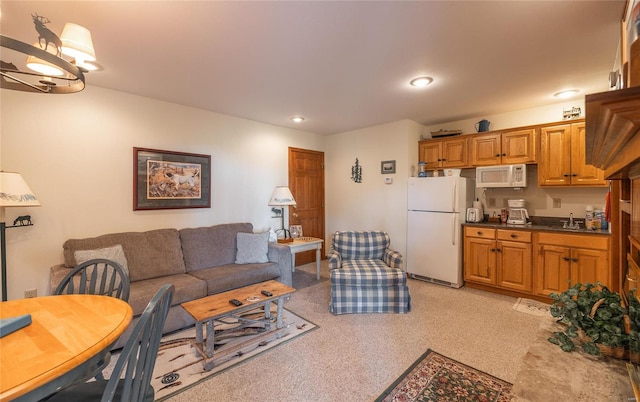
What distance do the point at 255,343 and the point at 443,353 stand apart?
5.12 feet

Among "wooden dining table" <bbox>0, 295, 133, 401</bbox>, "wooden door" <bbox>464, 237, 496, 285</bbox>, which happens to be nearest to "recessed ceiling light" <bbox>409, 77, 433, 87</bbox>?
"wooden door" <bbox>464, 237, 496, 285</bbox>

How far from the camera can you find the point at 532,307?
10.3 ft

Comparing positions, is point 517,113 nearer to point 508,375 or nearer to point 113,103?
point 508,375

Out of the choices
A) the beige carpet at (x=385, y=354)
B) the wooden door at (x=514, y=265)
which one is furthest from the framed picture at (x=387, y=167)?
the beige carpet at (x=385, y=354)

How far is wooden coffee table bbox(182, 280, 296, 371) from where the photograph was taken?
6.83 feet

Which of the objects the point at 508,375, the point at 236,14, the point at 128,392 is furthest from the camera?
the point at 508,375

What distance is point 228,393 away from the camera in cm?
183

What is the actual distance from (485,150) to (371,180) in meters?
1.70

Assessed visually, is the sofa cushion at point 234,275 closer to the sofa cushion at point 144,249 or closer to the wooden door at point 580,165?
the sofa cushion at point 144,249

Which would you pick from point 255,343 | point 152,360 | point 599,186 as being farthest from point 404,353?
point 599,186

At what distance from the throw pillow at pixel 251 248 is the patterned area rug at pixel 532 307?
9.86ft

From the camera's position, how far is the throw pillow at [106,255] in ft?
8.21

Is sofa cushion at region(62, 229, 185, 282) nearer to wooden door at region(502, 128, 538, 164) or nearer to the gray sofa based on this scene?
the gray sofa

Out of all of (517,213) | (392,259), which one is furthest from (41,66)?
(517,213)
